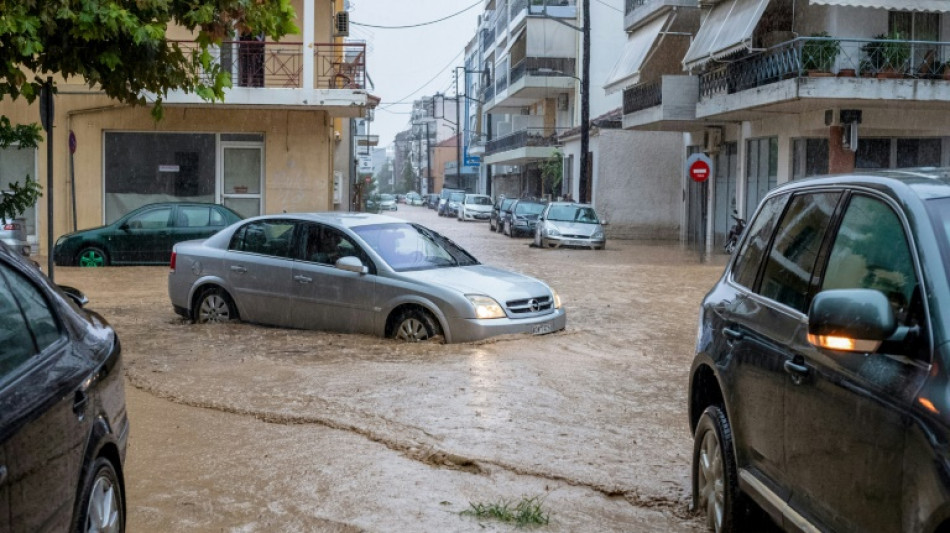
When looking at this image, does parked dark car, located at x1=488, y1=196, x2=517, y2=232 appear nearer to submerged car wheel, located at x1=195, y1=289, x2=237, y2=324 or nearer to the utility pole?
the utility pole

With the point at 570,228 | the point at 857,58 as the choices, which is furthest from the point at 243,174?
the point at 857,58

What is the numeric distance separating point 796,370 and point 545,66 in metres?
55.6

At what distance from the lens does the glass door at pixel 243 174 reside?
28.7 m

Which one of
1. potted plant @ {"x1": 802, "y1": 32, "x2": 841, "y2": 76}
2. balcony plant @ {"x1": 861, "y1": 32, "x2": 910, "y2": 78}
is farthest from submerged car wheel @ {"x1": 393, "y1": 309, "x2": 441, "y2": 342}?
balcony plant @ {"x1": 861, "y1": 32, "x2": 910, "y2": 78}

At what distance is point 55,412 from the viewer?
392 cm

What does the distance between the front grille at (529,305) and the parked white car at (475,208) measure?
51606 mm

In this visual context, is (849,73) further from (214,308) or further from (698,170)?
(214,308)

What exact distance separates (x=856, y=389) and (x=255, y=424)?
553 centimetres

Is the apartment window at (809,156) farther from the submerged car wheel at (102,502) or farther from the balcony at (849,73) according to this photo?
the submerged car wheel at (102,502)

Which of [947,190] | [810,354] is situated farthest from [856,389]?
[947,190]

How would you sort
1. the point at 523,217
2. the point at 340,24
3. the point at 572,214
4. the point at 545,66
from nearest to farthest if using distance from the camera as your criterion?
1. the point at 340,24
2. the point at 572,214
3. the point at 523,217
4. the point at 545,66

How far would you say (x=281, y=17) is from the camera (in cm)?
1030

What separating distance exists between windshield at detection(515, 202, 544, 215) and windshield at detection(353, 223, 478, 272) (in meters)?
30.6

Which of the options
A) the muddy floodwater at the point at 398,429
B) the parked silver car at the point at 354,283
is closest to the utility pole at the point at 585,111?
the muddy floodwater at the point at 398,429
